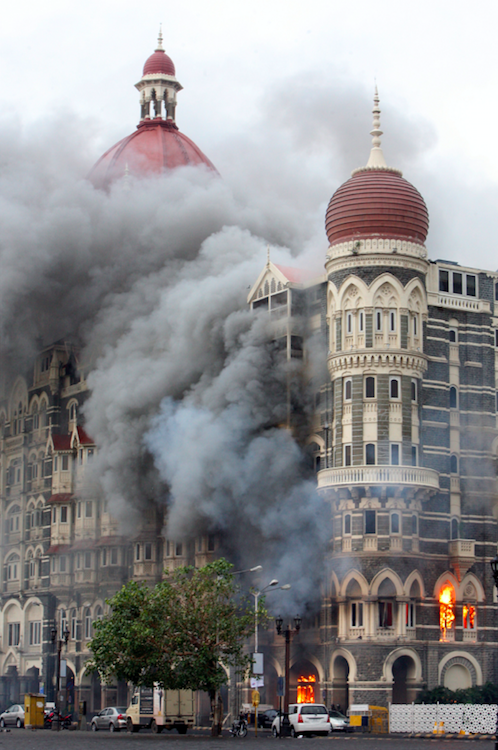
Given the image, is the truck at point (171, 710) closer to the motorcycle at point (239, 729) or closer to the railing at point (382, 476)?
the motorcycle at point (239, 729)

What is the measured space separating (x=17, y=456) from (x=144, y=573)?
26454 millimetres

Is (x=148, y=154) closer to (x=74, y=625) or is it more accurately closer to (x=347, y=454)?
(x=74, y=625)

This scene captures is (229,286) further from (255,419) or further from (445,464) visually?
(445,464)

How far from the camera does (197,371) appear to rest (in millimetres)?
87125

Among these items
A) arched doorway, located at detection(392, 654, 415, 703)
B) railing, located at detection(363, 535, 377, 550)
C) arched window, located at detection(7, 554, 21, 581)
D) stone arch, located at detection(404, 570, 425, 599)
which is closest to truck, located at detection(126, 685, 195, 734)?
arched doorway, located at detection(392, 654, 415, 703)

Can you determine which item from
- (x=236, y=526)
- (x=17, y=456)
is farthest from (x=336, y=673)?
(x=17, y=456)

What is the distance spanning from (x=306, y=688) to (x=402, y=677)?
7386 mm

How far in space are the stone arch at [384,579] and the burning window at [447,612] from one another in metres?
4.30

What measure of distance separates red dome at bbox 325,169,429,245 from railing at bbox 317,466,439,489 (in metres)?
14.6

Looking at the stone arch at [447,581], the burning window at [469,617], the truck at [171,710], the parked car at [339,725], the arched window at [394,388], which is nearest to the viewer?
the parked car at [339,725]

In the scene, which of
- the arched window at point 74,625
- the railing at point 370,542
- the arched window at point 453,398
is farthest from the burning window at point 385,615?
the arched window at point 74,625

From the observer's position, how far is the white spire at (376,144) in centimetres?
8075

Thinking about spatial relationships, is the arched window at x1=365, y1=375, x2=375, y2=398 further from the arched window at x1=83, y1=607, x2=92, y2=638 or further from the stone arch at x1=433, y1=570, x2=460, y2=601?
the arched window at x1=83, y1=607, x2=92, y2=638

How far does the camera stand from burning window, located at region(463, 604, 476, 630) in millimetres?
79062
